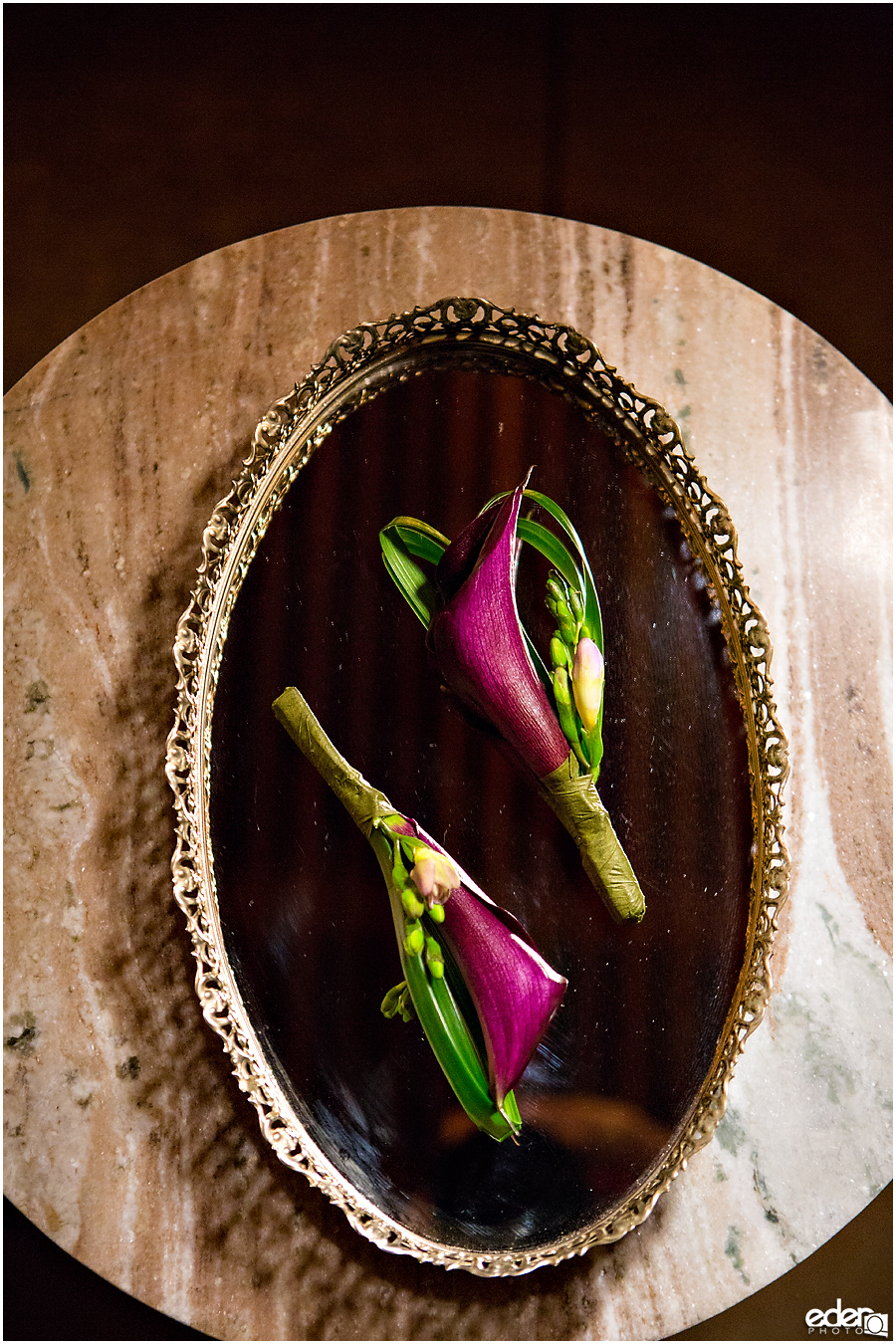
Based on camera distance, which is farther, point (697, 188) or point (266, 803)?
point (697, 188)

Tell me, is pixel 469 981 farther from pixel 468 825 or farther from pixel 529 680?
pixel 529 680

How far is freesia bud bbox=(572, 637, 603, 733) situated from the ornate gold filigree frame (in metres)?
0.11

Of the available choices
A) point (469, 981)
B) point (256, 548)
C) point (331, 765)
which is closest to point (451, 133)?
point (256, 548)

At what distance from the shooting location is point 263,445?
67cm

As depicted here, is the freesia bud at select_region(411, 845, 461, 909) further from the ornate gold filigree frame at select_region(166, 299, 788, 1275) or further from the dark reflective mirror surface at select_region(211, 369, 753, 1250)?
the ornate gold filigree frame at select_region(166, 299, 788, 1275)

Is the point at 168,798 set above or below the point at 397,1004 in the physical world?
above

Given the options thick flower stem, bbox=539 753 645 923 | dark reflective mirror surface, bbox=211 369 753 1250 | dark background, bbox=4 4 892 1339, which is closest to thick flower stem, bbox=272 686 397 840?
dark reflective mirror surface, bbox=211 369 753 1250

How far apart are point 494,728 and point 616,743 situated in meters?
0.09

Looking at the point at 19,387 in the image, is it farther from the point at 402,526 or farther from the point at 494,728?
the point at 494,728

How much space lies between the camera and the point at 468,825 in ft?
2.08

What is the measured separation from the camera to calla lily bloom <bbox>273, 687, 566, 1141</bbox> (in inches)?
23.3

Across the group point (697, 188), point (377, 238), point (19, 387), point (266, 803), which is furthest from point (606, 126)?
point (266, 803)

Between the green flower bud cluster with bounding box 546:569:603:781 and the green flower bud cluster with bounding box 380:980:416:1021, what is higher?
the green flower bud cluster with bounding box 546:569:603:781

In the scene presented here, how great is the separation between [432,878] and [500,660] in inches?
6.1
